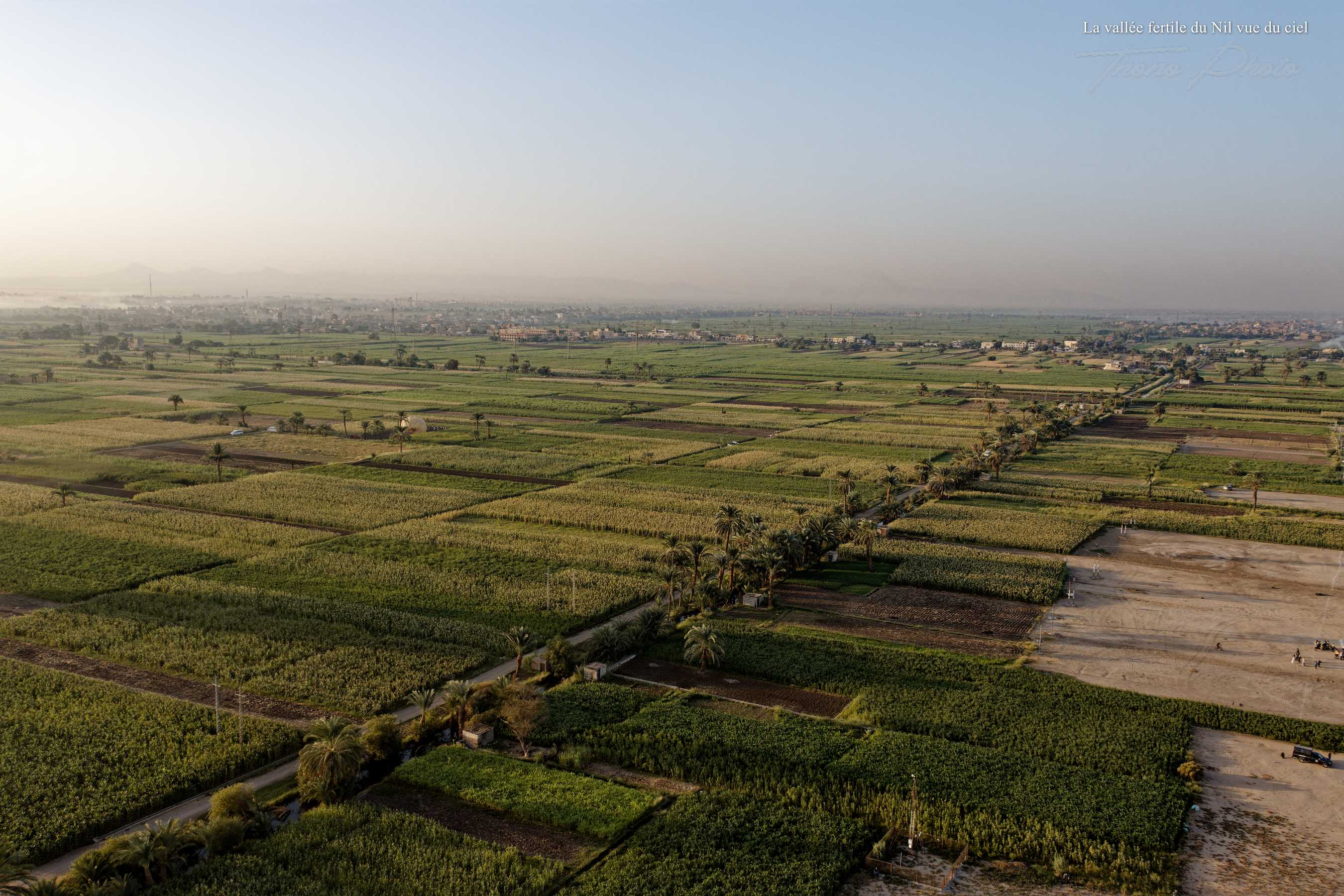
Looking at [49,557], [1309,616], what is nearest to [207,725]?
[49,557]

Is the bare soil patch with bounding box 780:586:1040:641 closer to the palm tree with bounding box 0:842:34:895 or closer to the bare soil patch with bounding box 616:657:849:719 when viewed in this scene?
the bare soil patch with bounding box 616:657:849:719

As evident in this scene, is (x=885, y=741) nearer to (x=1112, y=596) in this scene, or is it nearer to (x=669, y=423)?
(x=1112, y=596)

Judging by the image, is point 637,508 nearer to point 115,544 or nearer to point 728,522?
point 728,522

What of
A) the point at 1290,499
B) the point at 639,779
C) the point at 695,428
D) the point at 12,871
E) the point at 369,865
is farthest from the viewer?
the point at 695,428

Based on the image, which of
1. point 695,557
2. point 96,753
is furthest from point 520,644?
point 96,753

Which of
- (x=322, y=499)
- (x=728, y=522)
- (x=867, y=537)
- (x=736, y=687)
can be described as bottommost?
(x=736, y=687)

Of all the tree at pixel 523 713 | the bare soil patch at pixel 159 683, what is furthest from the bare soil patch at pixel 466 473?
the tree at pixel 523 713

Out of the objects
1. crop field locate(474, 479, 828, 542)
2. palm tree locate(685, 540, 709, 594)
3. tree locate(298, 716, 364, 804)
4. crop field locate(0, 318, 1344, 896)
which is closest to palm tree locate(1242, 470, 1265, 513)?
crop field locate(0, 318, 1344, 896)
